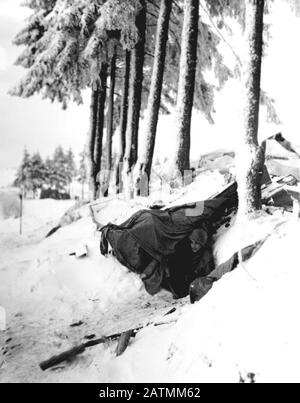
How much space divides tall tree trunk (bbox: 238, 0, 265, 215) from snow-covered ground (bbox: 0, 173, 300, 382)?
0.49 metres

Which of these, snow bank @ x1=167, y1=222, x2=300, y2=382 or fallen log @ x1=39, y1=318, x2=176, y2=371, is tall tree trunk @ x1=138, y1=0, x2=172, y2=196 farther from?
snow bank @ x1=167, y1=222, x2=300, y2=382

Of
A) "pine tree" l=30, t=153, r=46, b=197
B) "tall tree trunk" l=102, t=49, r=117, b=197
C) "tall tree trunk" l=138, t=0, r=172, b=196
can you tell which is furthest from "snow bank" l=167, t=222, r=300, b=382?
"pine tree" l=30, t=153, r=46, b=197

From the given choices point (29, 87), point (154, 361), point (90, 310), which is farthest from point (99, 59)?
point (154, 361)

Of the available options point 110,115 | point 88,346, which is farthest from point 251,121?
point 110,115

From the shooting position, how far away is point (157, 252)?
18.0 feet

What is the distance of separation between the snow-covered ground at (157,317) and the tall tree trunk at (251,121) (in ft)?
1.62

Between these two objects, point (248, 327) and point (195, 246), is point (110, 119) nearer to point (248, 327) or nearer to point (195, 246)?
point (195, 246)

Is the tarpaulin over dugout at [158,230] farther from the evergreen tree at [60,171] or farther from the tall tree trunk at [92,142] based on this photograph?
the evergreen tree at [60,171]

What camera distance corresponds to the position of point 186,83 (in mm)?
8109

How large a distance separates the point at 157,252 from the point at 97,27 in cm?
752

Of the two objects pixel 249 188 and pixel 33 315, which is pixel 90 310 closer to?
pixel 33 315

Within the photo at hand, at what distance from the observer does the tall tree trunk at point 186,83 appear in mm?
8125

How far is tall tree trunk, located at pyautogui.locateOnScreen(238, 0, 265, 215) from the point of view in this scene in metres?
5.51

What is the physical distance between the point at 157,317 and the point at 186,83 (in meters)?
5.61
